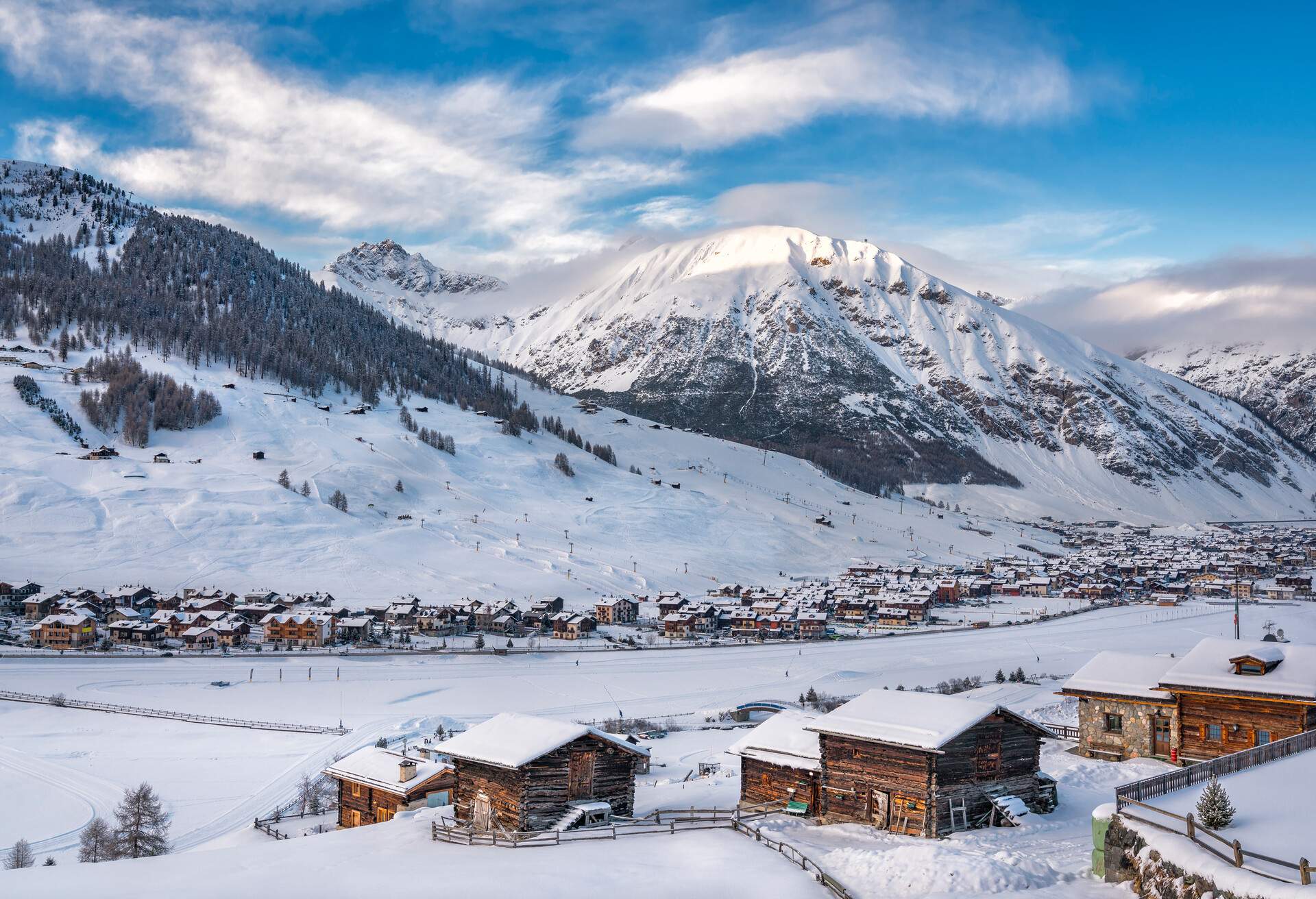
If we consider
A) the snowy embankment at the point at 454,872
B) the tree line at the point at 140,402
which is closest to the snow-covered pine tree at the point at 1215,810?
the snowy embankment at the point at 454,872

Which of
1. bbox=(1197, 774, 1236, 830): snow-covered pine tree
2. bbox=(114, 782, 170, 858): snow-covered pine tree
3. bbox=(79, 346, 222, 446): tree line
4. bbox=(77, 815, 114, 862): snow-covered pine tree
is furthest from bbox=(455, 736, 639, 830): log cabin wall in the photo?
bbox=(79, 346, 222, 446): tree line

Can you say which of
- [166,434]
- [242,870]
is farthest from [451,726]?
[166,434]

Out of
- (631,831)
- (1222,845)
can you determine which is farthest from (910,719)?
(1222,845)

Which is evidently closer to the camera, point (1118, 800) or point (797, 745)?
point (1118, 800)

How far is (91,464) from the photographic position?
136375 millimetres

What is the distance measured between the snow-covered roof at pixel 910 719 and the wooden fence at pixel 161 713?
115ft

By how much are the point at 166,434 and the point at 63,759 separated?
121 m

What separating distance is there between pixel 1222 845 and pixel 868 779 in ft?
40.7

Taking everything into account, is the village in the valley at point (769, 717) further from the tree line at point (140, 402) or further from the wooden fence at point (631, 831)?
the tree line at point (140, 402)

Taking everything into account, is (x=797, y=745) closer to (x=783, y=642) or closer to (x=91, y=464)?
(x=783, y=642)

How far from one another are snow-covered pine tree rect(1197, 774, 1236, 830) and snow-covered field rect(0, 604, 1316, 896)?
3.09 m

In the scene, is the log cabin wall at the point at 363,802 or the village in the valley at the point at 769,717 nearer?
the village in the valley at the point at 769,717

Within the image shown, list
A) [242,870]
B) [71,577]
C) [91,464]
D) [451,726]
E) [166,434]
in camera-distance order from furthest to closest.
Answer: [166,434], [91,464], [71,577], [451,726], [242,870]

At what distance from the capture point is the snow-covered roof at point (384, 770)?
3303 centimetres
